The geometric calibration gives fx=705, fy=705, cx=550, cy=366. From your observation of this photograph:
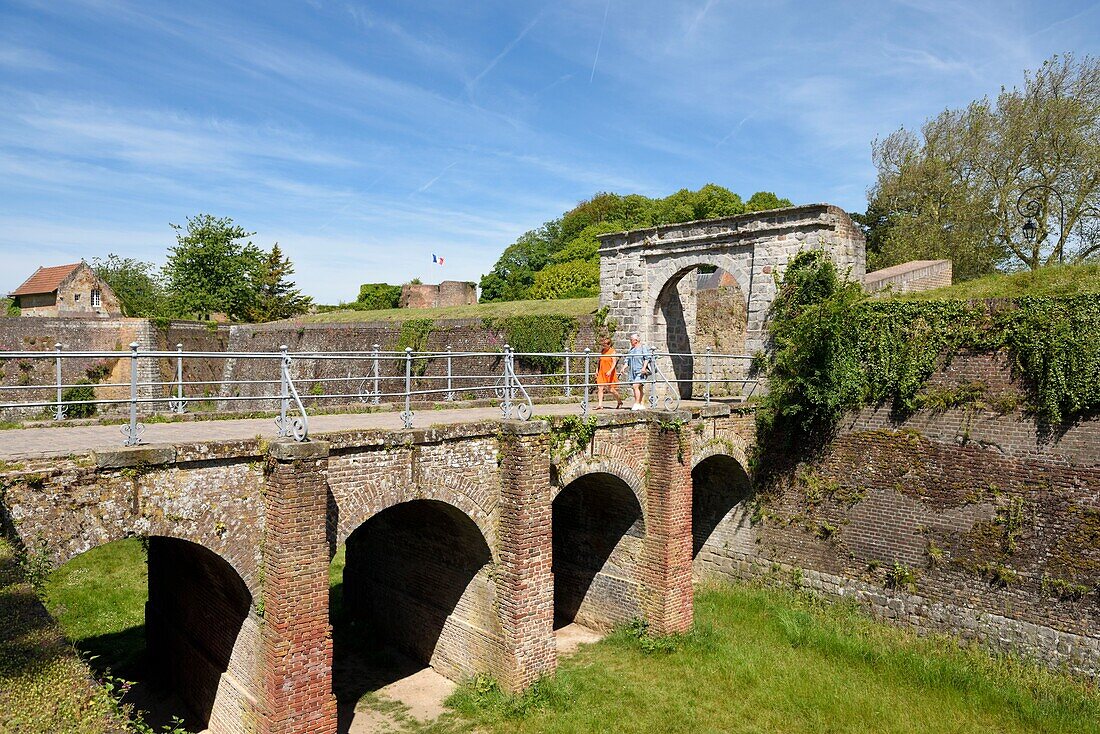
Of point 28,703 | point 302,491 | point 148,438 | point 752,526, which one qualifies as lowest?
point 752,526

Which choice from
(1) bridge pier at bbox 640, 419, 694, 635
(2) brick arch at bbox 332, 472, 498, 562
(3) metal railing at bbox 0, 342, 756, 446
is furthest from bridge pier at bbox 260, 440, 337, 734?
(1) bridge pier at bbox 640, 419, 694, 635

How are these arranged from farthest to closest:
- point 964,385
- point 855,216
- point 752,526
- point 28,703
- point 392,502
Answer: point 855,216
point 752,526
point 964,385
point 392,502
point 28,703

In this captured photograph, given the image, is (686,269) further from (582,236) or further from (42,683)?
(582,236)

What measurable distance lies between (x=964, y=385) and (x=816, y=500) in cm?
335

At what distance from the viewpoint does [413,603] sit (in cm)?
1222

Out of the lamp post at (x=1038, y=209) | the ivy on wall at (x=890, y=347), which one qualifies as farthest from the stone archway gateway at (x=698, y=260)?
the lamp post at (x=1038, y=209)

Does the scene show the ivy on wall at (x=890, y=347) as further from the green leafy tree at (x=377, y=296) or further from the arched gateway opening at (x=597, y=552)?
the green leafy tree at (x=377, y=296)

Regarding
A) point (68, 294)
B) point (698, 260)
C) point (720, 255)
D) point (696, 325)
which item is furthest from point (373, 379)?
point (68, 294)

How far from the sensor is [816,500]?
13602mm

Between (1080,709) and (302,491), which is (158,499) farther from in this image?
(1080,709)

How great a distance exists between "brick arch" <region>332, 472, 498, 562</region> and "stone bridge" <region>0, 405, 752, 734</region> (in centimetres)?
2

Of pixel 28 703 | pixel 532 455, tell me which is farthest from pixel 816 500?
pixel 28 703

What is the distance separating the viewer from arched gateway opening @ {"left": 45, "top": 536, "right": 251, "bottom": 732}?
8.70 m

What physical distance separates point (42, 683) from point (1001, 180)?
27.3 metres
